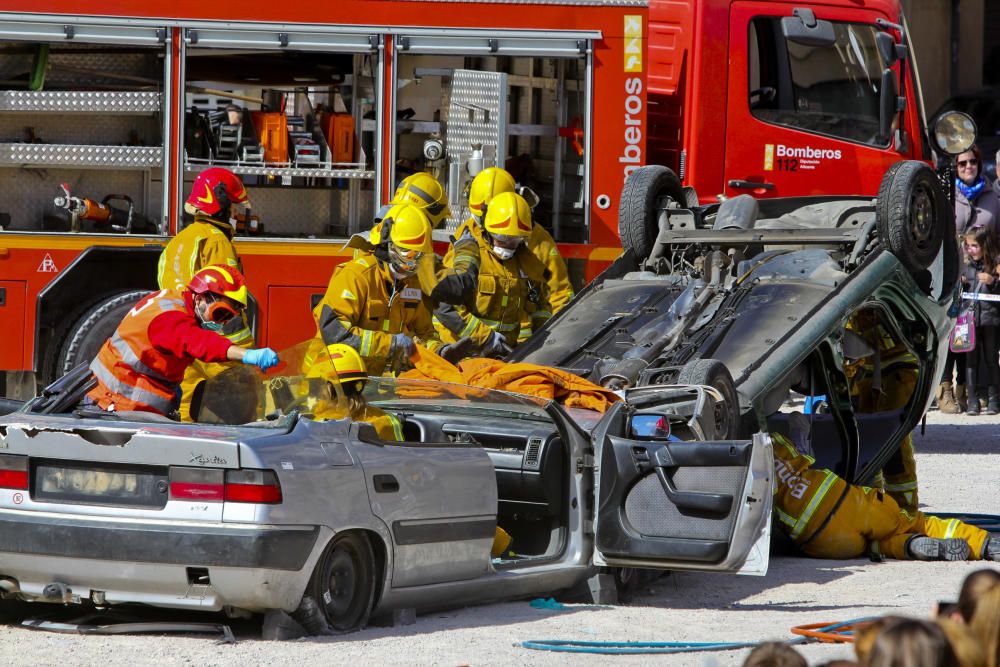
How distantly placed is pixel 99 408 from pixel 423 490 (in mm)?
1265

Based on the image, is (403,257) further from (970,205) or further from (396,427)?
(970,205)

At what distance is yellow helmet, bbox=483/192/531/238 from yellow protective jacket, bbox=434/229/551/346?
0.22m

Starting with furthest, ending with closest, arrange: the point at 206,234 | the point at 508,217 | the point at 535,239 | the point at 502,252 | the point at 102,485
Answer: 1. the point at 535,239
2. the point at 502,252
3. the point at 508,217
4. the point at 206,234
5. the point at 102,485

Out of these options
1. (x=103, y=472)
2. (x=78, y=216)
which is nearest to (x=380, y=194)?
(x=78, y=216)

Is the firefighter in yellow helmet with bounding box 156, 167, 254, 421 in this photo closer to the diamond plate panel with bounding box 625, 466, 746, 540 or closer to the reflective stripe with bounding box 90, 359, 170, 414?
the reflective stripe with bounding box 90, 359, 170, 414

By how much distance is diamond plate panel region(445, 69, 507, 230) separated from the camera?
36.0 feet

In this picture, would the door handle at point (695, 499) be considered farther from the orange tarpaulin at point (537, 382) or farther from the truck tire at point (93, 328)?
the truck tire at point (93, 328)

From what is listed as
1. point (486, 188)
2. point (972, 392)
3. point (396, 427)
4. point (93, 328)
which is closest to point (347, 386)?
point (396, 427)

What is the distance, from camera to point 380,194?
35.8 feet

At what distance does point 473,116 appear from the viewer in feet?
36.7

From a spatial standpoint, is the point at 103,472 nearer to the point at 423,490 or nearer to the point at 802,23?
the point at 423,490

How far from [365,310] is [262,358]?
244cm

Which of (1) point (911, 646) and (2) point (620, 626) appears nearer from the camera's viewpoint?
(1) point (911, 646)

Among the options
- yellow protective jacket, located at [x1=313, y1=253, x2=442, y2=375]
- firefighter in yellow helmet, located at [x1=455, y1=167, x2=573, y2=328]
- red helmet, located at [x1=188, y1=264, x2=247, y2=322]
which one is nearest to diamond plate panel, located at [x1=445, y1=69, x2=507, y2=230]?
firefighter in yellow helmet, located at [x1=455, y1=167, x2=573, y2=328]
